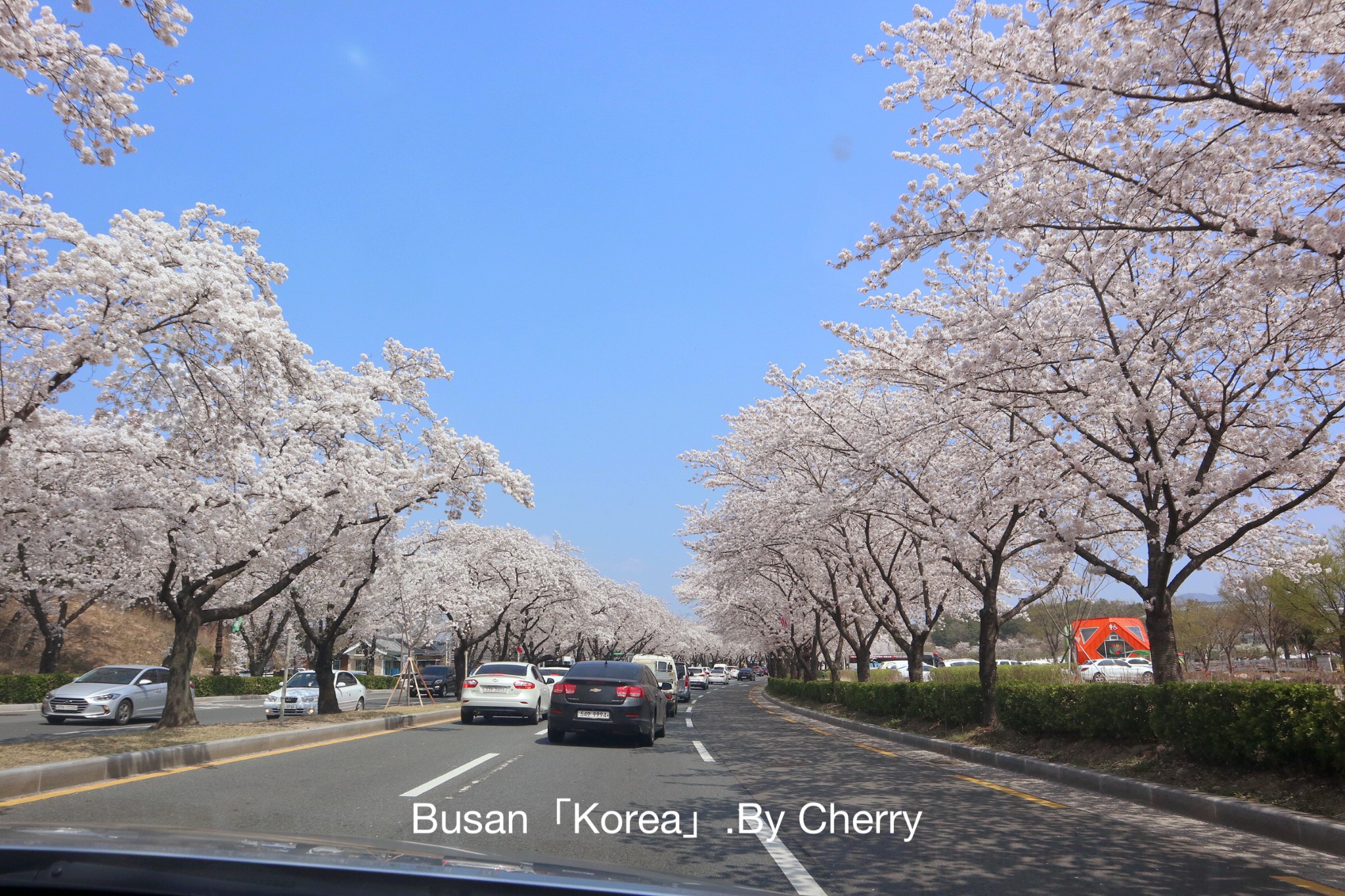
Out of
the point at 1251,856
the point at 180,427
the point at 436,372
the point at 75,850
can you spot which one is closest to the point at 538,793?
the point at 1251,856

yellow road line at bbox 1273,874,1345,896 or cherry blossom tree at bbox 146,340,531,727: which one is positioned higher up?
cherry blossom tree at bbox 146,340,531,727

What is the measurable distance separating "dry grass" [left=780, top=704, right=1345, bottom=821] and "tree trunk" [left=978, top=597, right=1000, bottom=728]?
0.47 m

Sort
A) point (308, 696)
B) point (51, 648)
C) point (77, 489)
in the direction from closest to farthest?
1. point (77, 489)
2. point (308, 696)
3. point (51, 648)

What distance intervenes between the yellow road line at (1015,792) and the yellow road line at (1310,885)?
3188 millimetres

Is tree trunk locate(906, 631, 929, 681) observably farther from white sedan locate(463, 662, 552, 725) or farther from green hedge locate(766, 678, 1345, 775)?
white sedan locate(463, 662, 552, 725)

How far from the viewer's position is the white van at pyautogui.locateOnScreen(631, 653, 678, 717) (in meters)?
26.5

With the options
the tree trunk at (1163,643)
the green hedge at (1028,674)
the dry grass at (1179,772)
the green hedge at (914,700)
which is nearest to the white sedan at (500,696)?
the green hedge at (914,700)

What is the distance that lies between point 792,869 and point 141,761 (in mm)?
8624

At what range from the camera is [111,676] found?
22.2 m

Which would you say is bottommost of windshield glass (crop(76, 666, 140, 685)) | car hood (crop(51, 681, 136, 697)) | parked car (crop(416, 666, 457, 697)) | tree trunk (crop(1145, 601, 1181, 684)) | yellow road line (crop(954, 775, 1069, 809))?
parked car (crop(416, 666, 457, 697))

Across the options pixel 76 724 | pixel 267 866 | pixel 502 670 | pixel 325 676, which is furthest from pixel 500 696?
pixel 267 866

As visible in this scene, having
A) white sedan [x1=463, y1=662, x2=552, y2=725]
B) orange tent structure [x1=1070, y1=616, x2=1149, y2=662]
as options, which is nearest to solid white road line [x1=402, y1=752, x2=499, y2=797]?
white sedan [x1=463, y1=662, x2=552, y2=725]

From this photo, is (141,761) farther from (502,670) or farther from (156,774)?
(502,670)

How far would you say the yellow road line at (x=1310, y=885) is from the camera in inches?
223
